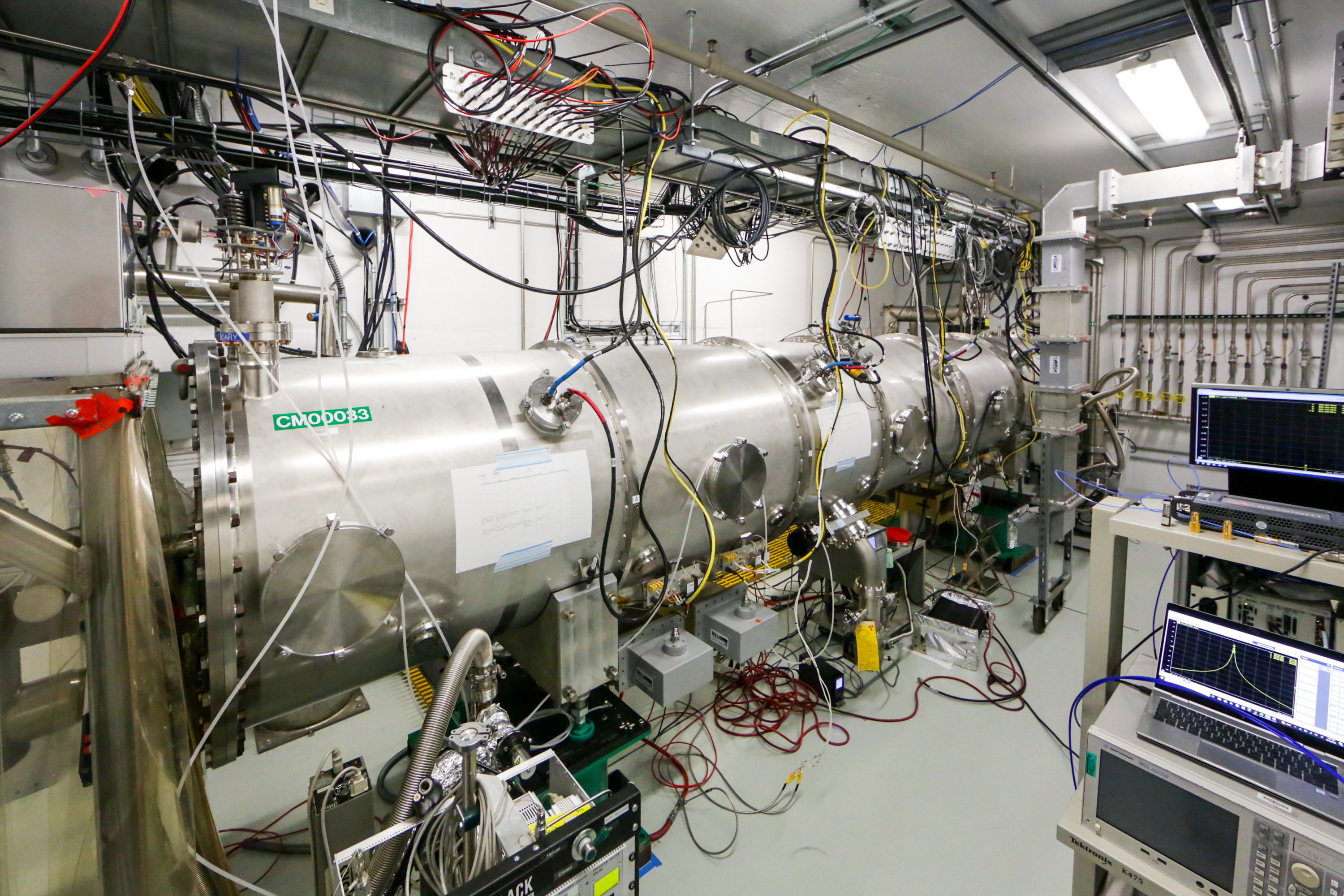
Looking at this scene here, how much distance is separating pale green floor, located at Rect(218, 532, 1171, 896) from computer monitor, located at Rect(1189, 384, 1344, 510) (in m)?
1.22

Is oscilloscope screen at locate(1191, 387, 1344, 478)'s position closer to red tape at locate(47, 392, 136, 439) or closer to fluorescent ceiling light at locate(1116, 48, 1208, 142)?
fluorescent ceiling light at locate(1116, 48, 1208, 142)

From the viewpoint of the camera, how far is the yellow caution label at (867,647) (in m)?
1.97

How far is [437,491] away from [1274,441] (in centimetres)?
195

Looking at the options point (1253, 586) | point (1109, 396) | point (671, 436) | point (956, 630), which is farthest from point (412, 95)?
point (1109, 396)

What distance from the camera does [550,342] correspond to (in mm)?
1784

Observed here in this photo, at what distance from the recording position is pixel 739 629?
182 centimetres

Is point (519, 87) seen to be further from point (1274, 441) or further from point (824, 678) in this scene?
point (824, 678)

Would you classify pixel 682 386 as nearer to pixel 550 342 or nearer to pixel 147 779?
pixel 550 342

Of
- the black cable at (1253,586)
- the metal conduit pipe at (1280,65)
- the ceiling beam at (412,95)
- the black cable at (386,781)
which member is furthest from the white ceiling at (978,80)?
the black cable at (386,781)

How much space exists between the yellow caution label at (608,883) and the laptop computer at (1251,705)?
3.67 feet

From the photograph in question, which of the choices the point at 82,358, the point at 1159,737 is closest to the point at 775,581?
the point at 1159,737

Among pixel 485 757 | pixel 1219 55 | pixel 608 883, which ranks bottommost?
pixel 608 883

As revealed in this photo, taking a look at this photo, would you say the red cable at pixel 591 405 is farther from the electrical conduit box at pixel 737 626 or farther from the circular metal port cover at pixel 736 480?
the electrical conduit box at pixel 737 626

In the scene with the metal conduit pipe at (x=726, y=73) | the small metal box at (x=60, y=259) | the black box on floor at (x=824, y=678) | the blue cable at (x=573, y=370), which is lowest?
the black box on floor at (x=824, y=678)
